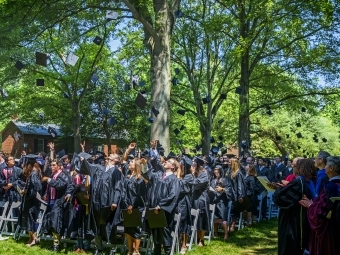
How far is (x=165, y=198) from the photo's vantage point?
8.69m

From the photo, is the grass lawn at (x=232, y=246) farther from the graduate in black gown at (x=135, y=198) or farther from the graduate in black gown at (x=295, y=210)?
the graduate in black gown at (x=295, y=210)

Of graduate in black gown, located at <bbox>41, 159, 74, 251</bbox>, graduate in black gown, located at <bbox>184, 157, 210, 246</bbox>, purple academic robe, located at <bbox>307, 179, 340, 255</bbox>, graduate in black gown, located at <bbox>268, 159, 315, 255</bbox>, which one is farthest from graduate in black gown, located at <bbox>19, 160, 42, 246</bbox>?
purple academic robe, located at <bbox>307, 179, 340, 255</bbox>

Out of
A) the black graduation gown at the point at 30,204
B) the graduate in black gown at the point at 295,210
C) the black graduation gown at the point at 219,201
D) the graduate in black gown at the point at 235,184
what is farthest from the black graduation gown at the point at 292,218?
the black graduation gown at the point at 30,204

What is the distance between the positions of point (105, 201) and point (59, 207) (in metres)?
1.49

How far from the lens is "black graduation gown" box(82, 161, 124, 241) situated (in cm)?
905

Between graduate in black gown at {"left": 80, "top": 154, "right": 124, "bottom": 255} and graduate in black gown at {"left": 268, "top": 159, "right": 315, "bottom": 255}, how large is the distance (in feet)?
10.4

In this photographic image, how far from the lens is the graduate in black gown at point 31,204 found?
10.2 meters

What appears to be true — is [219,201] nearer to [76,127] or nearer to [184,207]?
[184,207]

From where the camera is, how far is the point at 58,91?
92.6 feet

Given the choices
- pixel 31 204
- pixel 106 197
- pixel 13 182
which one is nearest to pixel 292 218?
pixel 106 197

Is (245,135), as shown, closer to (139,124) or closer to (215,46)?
(215,46)

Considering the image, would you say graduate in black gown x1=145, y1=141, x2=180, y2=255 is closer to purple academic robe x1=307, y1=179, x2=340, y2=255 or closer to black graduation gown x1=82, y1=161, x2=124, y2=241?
black graduation gown x1=82, y1=161, x2=124, y2=241

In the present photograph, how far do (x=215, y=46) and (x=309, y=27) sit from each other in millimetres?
5615

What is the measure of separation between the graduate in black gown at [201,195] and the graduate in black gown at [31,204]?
10.0ft
